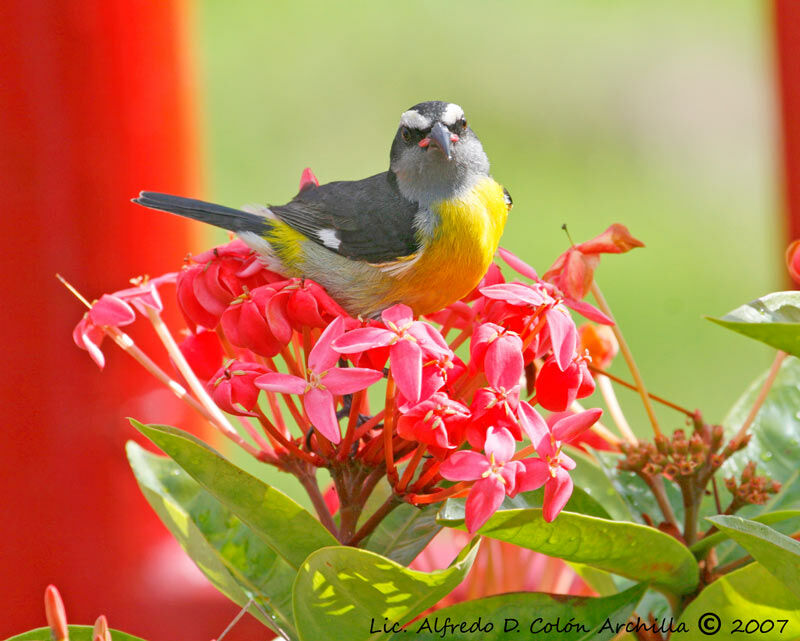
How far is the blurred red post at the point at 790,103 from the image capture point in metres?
1.69

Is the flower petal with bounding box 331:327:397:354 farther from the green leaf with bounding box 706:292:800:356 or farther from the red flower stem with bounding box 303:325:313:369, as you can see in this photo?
the green leaf with bounding box 706:292:800:356

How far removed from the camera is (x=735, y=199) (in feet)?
18.3

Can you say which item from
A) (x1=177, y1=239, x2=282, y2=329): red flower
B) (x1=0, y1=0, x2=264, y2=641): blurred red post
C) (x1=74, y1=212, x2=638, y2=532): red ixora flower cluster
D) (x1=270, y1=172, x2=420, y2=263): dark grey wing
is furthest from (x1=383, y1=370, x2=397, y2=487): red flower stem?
(x1=0, y1=0, x2=264, y2=641): blurred red post

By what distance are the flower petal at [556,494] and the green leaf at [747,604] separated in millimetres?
188

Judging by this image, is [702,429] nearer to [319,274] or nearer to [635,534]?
[635,534]

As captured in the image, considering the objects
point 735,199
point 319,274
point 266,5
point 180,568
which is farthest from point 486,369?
point 266,5

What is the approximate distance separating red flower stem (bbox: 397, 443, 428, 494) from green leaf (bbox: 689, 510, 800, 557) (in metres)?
0.29

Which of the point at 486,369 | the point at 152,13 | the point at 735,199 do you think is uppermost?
the point at 152,13

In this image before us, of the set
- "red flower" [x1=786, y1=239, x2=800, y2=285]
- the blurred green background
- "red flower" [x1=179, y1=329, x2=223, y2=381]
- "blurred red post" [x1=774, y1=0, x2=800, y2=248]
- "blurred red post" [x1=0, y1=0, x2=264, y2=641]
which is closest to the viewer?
"red flower" [x1=786, y1=239, x2=800, y2=285]

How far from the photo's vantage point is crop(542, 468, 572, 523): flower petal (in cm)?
90

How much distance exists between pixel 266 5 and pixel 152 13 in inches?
204

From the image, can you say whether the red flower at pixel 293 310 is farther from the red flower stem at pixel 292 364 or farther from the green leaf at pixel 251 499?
the green leaf at pixel 251 499

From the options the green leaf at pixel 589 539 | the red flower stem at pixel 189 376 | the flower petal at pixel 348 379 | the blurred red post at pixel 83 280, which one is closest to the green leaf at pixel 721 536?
the green leaf at pixel 589 539

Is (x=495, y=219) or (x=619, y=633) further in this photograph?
(x=495, y=219)
